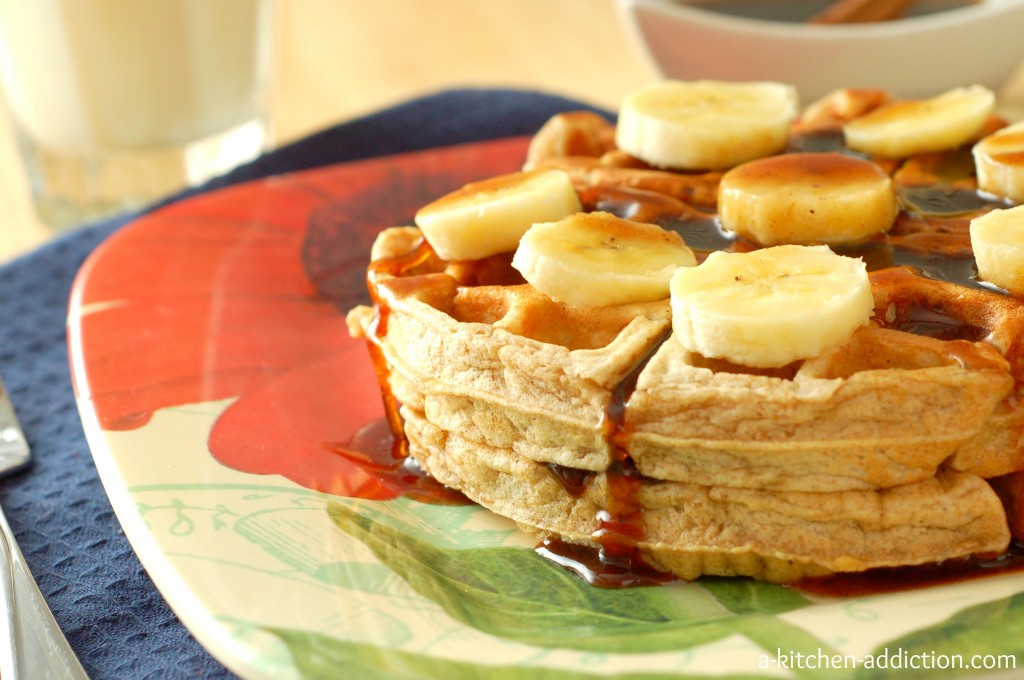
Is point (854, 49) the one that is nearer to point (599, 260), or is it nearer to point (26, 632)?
point (599, 260)

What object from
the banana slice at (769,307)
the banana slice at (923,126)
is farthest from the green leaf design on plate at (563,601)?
the banana slice at (923,126)

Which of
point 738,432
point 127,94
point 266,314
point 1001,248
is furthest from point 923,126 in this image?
point 127,94

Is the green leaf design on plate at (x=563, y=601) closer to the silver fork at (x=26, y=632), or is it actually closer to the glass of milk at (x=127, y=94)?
the silver fork at (x=26, y=632)

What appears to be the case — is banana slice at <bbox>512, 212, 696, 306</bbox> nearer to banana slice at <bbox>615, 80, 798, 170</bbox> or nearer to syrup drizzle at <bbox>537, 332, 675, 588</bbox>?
syrup drizzle at <bbox>537, 332, 675, 588</bbox>

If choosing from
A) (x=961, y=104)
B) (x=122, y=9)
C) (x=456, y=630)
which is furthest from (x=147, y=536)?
(x=122, y=9)

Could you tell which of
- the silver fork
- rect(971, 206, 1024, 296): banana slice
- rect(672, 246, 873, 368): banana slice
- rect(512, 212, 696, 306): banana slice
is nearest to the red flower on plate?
the silver fork

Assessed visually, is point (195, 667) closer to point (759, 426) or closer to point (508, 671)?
point (508, 671)
